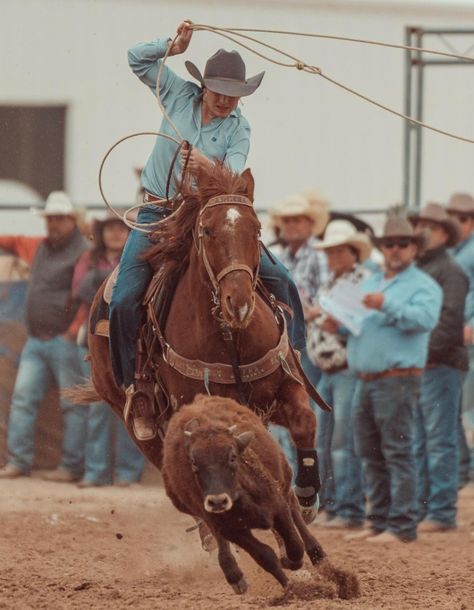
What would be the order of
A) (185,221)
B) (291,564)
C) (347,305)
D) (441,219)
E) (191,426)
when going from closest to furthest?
(191,426) < (291,564) < (185,221) < (347,305) < (441,219)

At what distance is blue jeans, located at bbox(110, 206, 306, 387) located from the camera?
8672 millimetres

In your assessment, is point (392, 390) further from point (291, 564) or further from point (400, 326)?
point (291, 564)

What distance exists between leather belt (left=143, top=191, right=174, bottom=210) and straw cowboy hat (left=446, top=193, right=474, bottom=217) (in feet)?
15.2

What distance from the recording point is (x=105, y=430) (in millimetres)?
12805

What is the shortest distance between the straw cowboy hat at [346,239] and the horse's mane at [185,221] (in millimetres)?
3328

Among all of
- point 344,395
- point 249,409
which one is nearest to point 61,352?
point 344,395

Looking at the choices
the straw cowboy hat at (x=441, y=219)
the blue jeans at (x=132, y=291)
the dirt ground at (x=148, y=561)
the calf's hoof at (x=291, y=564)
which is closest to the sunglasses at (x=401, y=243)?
the straw cowboy hat at (x=441, y=219)

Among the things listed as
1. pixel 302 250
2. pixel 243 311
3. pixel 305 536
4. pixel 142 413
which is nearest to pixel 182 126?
pixel 243 311

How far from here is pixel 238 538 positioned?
24.0ft

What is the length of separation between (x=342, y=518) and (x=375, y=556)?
4.38 ft

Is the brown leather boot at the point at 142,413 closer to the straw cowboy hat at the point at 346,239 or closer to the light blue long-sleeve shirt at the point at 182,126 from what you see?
the light blue long-sleeve shirt at the point at 182,126

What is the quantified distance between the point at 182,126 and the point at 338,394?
3.60 m

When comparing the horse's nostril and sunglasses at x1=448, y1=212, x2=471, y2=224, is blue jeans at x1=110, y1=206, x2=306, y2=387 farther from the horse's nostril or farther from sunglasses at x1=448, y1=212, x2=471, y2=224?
sunglasses at x1=448, y1=212, x2=471, y2=224

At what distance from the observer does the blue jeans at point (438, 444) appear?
1158 centimetres
